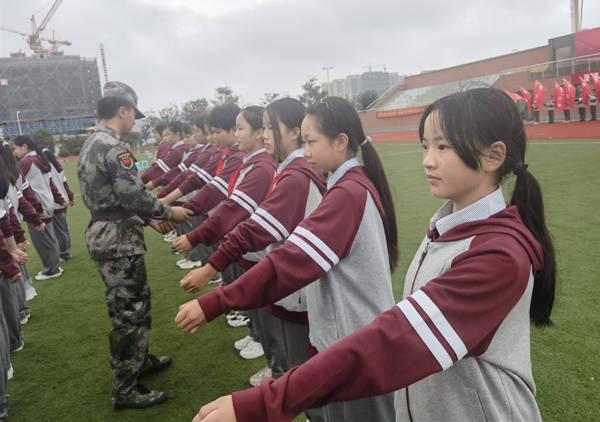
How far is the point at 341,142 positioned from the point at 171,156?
5558mm

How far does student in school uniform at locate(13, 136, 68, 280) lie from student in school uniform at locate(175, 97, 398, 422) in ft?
16.9

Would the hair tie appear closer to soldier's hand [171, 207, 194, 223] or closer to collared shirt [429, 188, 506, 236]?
collared shirt [429, 188, 506, 236]

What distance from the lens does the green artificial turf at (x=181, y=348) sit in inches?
106

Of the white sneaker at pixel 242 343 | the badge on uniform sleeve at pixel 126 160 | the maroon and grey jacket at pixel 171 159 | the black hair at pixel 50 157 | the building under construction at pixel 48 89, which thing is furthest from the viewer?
the building under construction at pixel 48 89

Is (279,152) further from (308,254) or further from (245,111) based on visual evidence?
(308,254)

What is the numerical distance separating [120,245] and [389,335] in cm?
232

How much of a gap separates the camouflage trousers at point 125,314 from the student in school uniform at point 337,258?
58.4 inches

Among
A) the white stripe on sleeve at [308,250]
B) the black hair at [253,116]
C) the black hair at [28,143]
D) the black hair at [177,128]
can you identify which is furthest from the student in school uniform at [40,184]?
the white stripe on sleeve at [308,250]

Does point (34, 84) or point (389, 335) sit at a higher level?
point (34, 84)

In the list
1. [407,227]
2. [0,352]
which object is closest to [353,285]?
[0,352]

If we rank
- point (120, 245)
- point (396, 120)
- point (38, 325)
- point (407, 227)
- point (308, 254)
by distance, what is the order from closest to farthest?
1. point (308, 254)
2. point (120, 245)
3. point (38, 325)
4. point (407, 227)
5. point (396, 120)

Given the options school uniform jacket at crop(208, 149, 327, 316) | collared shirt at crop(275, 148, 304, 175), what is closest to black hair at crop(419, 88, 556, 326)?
school uniform jacket at crop(208, 149, 327, 316)

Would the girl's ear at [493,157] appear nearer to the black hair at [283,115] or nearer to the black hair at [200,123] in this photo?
the black hair at [283,115]

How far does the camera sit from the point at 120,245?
9.05 feet
